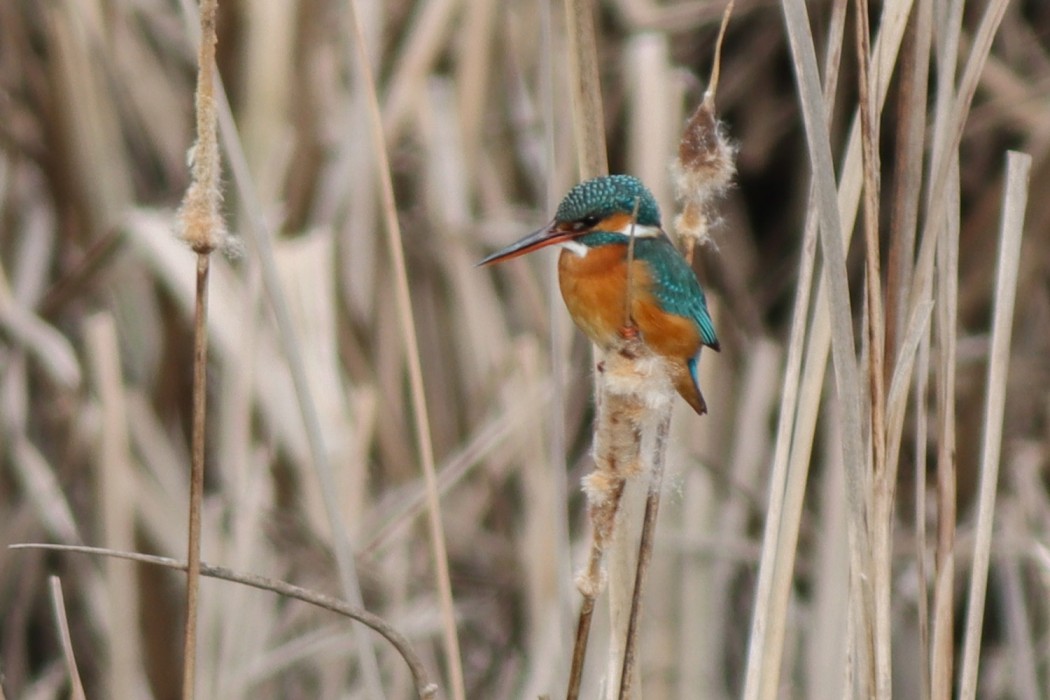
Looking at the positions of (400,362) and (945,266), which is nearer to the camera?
(945,266)

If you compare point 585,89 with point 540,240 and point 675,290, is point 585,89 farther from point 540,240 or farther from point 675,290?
point 675,290

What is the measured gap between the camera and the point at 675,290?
1.48 metres

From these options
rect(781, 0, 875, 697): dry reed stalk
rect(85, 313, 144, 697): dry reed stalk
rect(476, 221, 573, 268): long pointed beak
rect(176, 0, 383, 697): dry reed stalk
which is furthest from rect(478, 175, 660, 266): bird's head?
rect(85, 313, 144, 697): dry reed stalk

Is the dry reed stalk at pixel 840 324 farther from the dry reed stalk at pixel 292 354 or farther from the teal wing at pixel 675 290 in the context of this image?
the teal wing at pixel 675 290

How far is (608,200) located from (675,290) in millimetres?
190

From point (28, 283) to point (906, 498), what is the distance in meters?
1.56

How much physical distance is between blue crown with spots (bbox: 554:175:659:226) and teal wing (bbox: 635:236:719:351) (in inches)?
2.9

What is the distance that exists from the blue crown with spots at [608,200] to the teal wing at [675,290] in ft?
0.24

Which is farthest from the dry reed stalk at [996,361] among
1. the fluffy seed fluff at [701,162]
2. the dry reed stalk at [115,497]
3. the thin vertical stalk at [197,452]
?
the dry reed stalk at [115,497]

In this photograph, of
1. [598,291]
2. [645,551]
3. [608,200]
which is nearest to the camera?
[645,551]

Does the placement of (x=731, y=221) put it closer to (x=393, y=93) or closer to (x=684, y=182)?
(x=393, y=93)

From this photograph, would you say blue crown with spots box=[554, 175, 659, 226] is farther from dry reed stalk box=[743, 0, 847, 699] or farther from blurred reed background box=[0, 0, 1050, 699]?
blurred reed background box=[0, 0, 1050, 699]

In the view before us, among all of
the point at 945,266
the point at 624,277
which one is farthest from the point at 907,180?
the point at 624,277

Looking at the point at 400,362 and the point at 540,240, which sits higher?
the point at 400,362
